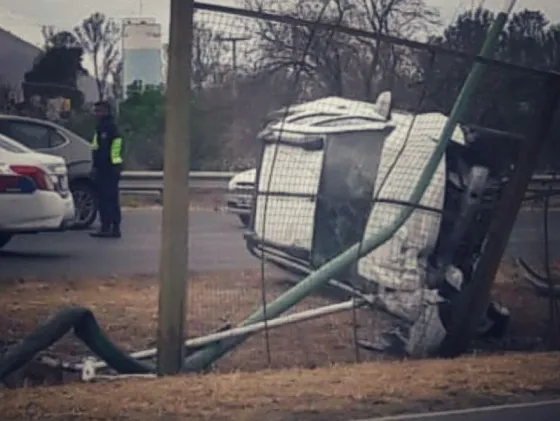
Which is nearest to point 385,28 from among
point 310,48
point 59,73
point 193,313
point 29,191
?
point 310,48

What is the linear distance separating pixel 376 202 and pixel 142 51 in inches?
91.4

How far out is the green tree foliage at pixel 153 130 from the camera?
1076 cm

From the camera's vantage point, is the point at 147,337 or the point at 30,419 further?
the point at 147,337

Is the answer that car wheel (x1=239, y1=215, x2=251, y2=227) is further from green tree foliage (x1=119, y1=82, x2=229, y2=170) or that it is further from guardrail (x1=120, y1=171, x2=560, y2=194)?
green tree foliage (x1=119, y1=82, x2=229, y2=170)

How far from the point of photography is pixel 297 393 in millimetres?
9648

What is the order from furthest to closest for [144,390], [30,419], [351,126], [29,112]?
[351,126] < [29,112] < [144,390] < [30,419]

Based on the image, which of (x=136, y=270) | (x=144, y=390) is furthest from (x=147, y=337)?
(x=144, y=390)

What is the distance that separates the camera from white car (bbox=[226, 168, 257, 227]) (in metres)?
11.3

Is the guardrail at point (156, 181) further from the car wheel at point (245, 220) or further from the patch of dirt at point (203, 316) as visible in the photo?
the patch of dirt at point (203, 316)

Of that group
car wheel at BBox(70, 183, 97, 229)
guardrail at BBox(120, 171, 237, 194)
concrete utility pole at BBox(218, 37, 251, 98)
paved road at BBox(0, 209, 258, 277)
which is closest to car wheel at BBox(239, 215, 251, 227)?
paved road at BBox(0, 209, 258, 277)

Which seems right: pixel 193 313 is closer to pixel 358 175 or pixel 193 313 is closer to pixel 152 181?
pixel 152 181

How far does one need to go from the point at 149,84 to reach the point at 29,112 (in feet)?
3.13

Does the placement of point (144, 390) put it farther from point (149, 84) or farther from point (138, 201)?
point (149, 84)

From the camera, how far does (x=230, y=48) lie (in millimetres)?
10953
